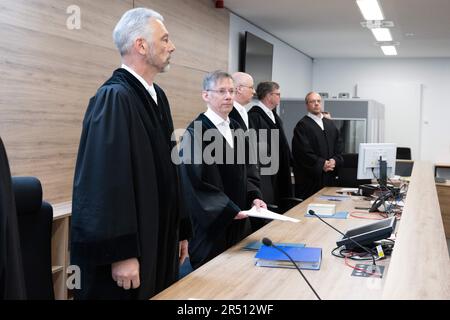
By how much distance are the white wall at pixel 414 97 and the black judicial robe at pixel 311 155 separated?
5.68 metres

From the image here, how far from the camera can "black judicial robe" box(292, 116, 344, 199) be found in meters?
5.13

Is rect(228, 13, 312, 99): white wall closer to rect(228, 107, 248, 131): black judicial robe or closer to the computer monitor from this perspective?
the computer monitor

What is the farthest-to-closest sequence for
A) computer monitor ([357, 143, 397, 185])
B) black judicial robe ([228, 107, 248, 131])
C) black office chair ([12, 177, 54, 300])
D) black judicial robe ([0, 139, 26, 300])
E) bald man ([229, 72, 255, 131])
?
computer monitor ([357, 143, 397, 185])
bald man ([229, 72, 255, 131])
black judicial robe ([228, 107, 248, 131])
black office chair ([12, 177, 54, 300])
black judicial robe ([0, 139, 26, 300])

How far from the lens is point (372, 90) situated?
35.4 ft

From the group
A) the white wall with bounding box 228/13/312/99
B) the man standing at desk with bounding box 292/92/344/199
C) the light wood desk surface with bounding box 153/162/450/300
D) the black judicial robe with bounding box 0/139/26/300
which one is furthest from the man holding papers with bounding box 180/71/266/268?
the white wall with bounding box 228/13/312/99

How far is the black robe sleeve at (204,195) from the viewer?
8.29 feet

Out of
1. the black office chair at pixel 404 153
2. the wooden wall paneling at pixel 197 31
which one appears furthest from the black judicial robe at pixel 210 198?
the black office chair at pixel 404 153

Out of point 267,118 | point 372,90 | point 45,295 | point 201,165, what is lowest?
point 45,295

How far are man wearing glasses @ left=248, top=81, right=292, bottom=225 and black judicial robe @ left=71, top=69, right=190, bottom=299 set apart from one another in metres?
2.33

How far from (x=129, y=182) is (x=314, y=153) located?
3.60 m

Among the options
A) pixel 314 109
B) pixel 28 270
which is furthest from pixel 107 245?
pixel 314 109
